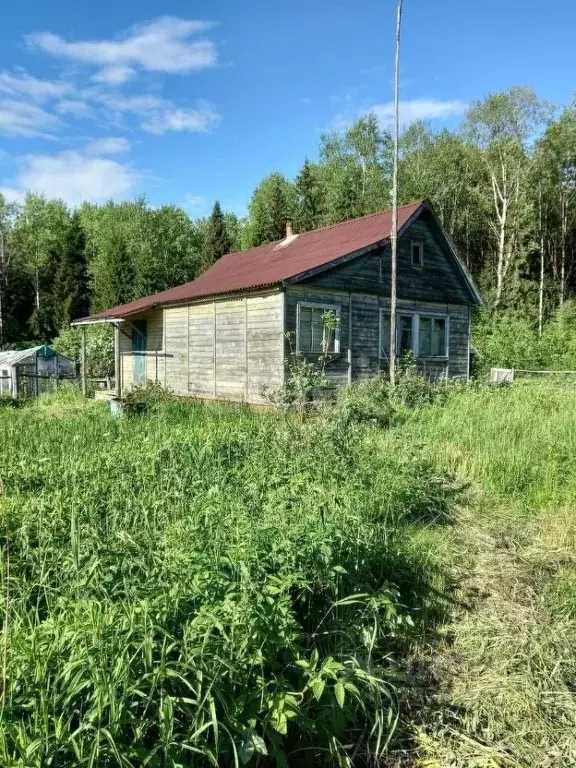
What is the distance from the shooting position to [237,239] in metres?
48.6

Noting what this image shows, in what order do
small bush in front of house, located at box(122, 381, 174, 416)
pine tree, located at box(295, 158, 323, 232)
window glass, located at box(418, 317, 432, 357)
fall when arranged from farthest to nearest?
1. pine tree, located at box(295, 158, 323, 232)
2. window glass, located at box(418, 317, 432, 357)
3. small bush in front of house, located at box(122, 381, 174, 416)

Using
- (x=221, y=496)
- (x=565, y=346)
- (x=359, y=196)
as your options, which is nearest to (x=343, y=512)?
(x=221, y=496)

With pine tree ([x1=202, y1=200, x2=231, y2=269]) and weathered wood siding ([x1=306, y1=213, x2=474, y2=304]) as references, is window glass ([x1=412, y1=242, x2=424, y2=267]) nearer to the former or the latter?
weathered wood siding ([x1=306, y1=213, x2=474, y2=304])

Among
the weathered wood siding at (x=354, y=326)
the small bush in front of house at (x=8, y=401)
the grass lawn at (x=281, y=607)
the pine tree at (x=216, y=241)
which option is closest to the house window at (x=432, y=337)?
the weathered wood siding at (x=354, y=326)

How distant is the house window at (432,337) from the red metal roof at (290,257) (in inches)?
122

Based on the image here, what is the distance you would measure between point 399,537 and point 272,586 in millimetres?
1880

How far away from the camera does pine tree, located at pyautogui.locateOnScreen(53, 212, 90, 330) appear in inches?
1463

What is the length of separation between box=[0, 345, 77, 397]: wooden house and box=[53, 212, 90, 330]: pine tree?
1608 centimetres

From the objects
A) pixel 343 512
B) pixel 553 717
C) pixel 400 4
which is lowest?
pixel 553 717

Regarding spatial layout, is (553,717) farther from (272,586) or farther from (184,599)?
(184,599)

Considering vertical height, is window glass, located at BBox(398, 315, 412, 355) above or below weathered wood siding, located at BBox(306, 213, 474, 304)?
below

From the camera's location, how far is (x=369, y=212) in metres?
35.6

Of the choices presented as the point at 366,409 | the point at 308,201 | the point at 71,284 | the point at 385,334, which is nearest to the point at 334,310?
the point at 385,334

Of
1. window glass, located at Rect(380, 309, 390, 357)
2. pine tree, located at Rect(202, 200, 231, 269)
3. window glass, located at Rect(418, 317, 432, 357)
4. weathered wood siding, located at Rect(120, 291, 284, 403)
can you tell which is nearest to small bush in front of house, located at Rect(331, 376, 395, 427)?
weathered wood siding, located at Rect(120, 291, 284, 403)
